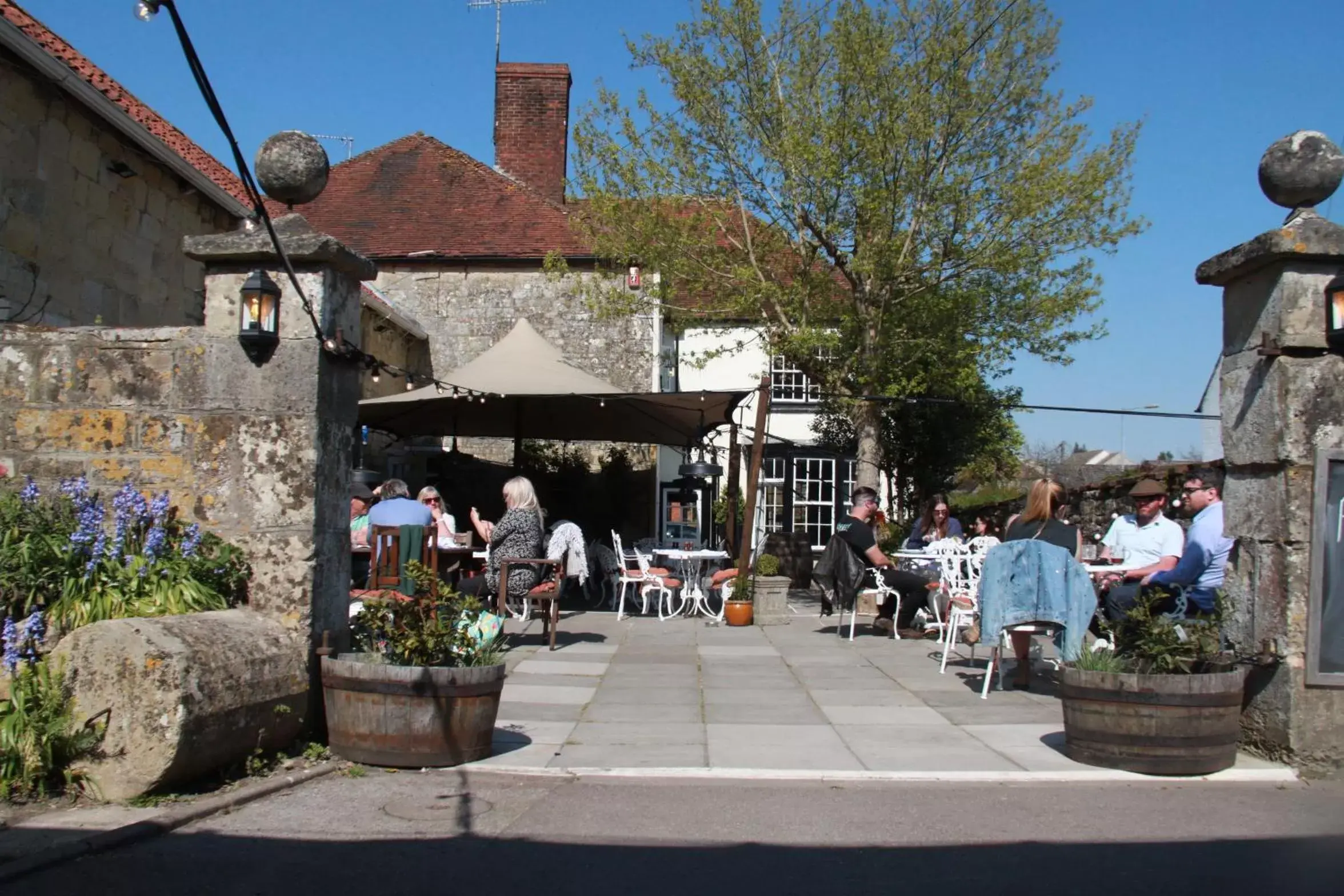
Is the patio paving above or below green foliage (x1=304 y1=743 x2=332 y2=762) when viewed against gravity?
below

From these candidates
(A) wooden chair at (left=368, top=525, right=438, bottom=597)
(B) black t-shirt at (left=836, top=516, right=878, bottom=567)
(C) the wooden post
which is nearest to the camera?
(A) wooden chair at (left=368, top=525, right=438, bottom=597)

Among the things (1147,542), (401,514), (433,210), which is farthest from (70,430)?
(433,210)

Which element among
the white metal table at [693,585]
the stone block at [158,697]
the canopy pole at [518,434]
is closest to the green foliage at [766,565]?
the white metal table at [693,585]

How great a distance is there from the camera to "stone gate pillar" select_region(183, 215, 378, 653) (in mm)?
5555

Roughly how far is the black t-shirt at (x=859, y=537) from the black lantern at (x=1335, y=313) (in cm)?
500

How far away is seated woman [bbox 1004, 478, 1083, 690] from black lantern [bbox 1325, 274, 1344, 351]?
2.35 meters

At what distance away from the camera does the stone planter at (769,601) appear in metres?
12.1

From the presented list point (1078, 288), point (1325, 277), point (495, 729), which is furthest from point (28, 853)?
point (1078, 288)

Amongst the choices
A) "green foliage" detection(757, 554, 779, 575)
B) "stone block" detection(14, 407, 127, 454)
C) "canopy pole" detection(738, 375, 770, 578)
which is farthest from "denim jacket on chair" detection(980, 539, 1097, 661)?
"green foliage" detection(757, 554, 779, 575)

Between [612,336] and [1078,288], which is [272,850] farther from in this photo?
[612,336]

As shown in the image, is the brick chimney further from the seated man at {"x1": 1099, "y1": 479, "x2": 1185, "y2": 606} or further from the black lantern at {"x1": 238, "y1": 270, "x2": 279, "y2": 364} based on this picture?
the black lantern at {"x1": 238, "y1": 270, "x2": 279, "y2": 364}

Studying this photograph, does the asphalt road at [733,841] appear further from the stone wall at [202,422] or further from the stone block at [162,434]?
the stone block at [162,434]

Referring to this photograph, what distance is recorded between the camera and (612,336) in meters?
20.0

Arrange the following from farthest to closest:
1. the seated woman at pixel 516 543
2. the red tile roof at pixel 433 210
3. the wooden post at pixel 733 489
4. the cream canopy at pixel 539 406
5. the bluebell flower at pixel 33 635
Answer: the red tile roof at pixel 433 210 < the wooden post at pixel 733 489 < the cream canopy at pixel 539 406 < the seated woman at pixel 516 543 < the bluebell flower at pixel 33 635
